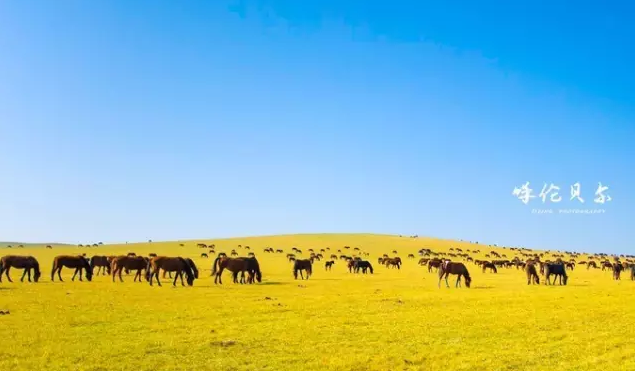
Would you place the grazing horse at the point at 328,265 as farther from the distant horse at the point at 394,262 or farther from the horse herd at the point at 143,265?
the horse herd at the point at 143,265

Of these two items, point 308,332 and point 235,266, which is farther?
point 235,266

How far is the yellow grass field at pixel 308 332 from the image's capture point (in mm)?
13664

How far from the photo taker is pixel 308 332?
17375mm

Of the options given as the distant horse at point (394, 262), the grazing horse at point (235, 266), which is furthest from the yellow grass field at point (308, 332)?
the distant horse at point (394, 262)

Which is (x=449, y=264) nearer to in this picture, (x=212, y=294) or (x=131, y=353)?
(x=212, y=294)

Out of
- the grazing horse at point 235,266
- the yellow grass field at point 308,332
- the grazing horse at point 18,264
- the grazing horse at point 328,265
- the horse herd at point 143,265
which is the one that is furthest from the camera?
the grazing horse at point 328,265

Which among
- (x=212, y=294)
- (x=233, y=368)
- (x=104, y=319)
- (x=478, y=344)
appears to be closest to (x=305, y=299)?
(x=212, y=294)

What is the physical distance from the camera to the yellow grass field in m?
13.7

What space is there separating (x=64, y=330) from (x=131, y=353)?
4.22 m

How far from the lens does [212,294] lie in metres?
29.4

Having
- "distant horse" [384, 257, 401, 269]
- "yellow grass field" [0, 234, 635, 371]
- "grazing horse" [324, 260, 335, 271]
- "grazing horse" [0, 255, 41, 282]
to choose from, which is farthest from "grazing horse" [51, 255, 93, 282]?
"distant horse" [384, 257, 401, 269]

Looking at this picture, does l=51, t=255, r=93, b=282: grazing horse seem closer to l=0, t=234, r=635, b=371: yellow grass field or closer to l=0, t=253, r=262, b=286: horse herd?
l=0, t=253, r=262, b=286: horse herd

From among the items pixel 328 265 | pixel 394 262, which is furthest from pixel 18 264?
pixel 394 262

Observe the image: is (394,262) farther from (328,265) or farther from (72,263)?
(72,263)
